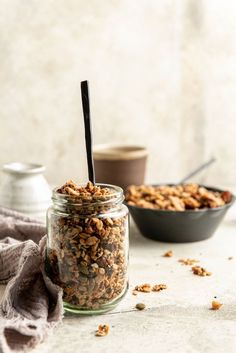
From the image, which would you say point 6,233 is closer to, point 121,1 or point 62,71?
point 62,71

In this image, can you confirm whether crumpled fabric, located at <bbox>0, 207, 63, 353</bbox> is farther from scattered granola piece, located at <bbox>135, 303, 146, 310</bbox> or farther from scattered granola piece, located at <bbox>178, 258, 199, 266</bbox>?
scattered granola piece, located at <bbox>178, 258, 199, 266</bbox>

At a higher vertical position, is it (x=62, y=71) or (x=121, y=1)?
(x=121, y=1)

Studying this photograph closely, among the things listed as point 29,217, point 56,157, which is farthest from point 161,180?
point 29,217

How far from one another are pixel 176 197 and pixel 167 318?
0.53 m

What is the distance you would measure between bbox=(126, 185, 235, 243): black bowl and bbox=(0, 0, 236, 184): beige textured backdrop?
801 mm

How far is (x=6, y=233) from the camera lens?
1362 millimetres

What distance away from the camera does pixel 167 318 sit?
3.49ft

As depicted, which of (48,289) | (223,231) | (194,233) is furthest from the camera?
(223,231)

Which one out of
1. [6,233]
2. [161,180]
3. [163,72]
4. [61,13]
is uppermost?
[61,13]

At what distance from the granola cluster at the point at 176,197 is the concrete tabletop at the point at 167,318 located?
14 cm

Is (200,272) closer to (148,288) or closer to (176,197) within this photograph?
(148,288)

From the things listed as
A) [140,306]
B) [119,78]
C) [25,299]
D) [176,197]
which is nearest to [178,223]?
[176,197]

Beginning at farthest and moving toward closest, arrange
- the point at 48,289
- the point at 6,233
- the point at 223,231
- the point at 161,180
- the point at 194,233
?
the point at 161,180 < the point at 223,231 < the point at 194,233 < the point at 6,233 < the point at 48,289

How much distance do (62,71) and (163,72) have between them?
37cm
